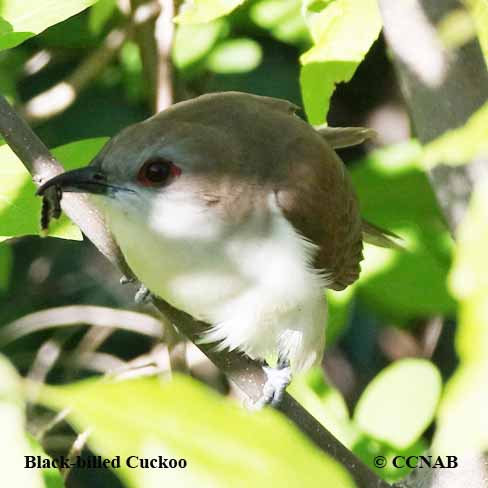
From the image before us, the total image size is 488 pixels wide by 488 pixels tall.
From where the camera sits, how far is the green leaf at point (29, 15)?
1.38 m

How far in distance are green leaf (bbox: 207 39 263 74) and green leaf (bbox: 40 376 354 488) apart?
8.11 feet

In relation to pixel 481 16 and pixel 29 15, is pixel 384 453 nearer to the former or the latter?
pixel 29 15

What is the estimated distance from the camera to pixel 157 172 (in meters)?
1.86

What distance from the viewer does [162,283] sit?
71.9 inches

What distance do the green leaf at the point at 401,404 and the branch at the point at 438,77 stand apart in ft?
1.45

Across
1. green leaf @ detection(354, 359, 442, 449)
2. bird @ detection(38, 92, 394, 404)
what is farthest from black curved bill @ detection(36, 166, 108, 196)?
green leaf @ detection(354, 359, 442, 449)

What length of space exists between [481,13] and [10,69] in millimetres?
2669

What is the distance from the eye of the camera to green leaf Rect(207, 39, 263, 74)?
2883 mm

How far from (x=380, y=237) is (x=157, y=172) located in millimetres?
819

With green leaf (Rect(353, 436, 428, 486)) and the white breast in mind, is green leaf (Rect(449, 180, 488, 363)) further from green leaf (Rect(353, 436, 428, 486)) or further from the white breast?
green leaf (Rect(353, 436, 428, 486))

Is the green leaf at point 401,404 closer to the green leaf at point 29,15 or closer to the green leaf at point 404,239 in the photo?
the green leaf at point 404,239

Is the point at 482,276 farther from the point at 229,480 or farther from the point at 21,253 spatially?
the point at 21,253

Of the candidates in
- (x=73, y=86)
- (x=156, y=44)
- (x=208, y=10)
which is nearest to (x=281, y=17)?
(x=156, y=44)

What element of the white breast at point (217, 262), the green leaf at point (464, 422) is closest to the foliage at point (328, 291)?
the green leaf at point (464, 422)
